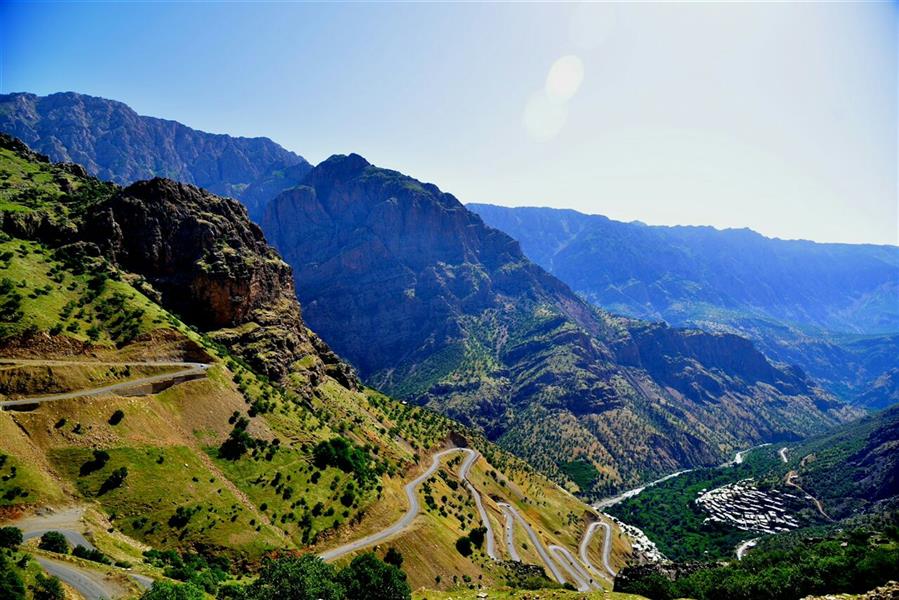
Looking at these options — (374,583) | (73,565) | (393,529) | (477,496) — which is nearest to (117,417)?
(73,565)

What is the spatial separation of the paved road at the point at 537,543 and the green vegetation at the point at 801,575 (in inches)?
1929

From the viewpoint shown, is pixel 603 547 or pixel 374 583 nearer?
pixel 374 583

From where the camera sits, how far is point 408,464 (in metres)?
131

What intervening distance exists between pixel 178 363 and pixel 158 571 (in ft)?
157

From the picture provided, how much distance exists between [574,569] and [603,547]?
3548 centimetres

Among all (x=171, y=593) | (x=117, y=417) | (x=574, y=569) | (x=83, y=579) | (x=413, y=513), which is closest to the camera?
(x=171, y=593)

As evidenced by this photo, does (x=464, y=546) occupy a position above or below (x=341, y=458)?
below

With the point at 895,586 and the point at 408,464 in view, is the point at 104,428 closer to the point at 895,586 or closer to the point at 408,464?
the point at 408,464

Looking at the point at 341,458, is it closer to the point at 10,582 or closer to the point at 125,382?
the point at 125,382

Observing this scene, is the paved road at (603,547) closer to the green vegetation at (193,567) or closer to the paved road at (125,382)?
the green vegetation at (193,567)

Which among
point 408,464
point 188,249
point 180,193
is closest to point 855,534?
point 408,464

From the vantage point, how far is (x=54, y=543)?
51.2 metres

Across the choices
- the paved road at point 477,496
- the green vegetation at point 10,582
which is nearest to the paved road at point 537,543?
the paved road at point 477,496

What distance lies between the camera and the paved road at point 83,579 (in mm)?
43938
